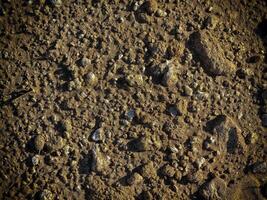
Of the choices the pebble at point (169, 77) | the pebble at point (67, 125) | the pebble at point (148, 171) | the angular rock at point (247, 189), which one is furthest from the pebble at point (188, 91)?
the pebble at point (67, 125)

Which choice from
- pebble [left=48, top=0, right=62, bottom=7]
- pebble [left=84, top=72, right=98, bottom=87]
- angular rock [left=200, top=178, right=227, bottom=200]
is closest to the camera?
angular rock [left=200, top=178, right=227, bottom=200]

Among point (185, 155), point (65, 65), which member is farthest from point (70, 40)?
point (185, 155)

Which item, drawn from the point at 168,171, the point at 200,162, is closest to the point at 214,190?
the point at 200,162

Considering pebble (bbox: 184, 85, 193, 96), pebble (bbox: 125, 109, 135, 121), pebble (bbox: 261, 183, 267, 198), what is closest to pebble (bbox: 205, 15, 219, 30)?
pebble (bbox: 184, 85, 193, 96)

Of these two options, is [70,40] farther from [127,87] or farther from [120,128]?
[120,128]

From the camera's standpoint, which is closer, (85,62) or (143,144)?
(143,144)

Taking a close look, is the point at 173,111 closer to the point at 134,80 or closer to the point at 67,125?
the point at 134,80

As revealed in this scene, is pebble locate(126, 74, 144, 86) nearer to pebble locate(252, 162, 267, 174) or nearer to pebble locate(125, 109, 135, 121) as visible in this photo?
pebble locate(125, 109, 135, 121)
